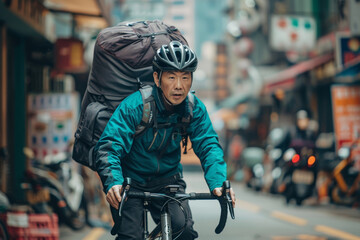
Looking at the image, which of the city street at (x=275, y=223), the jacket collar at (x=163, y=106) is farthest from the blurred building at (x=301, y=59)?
the jacket collar at (x=163, y=106)

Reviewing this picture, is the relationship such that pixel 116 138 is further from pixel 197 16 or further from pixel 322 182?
pixel 197 16

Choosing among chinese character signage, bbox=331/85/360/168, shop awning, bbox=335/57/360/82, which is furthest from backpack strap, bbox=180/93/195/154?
chinese character signage, bbox=331/85/360/168

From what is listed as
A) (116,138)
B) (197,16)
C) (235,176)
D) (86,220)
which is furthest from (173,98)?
(197,16)

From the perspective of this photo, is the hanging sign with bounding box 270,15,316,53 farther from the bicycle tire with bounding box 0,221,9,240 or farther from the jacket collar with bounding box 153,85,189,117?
the jacket collar with bounding box 153,85,189,117

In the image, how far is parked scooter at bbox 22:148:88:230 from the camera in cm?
974

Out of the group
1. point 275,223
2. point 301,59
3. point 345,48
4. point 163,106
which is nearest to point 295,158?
point 345,48

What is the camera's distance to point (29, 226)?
8.11m

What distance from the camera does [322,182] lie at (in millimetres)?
15852

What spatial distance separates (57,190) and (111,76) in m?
5.82

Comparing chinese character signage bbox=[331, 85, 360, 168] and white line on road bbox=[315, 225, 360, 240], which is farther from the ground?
chinese character signage bbox=[331, 85, 360, 168]

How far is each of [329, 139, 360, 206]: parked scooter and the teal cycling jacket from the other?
9977 millimetres

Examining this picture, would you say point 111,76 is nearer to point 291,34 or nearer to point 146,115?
point 146,115

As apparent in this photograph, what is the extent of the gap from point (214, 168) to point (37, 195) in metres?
5.96

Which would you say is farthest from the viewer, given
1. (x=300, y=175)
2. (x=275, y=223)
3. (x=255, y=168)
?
(x=255, y=168)
